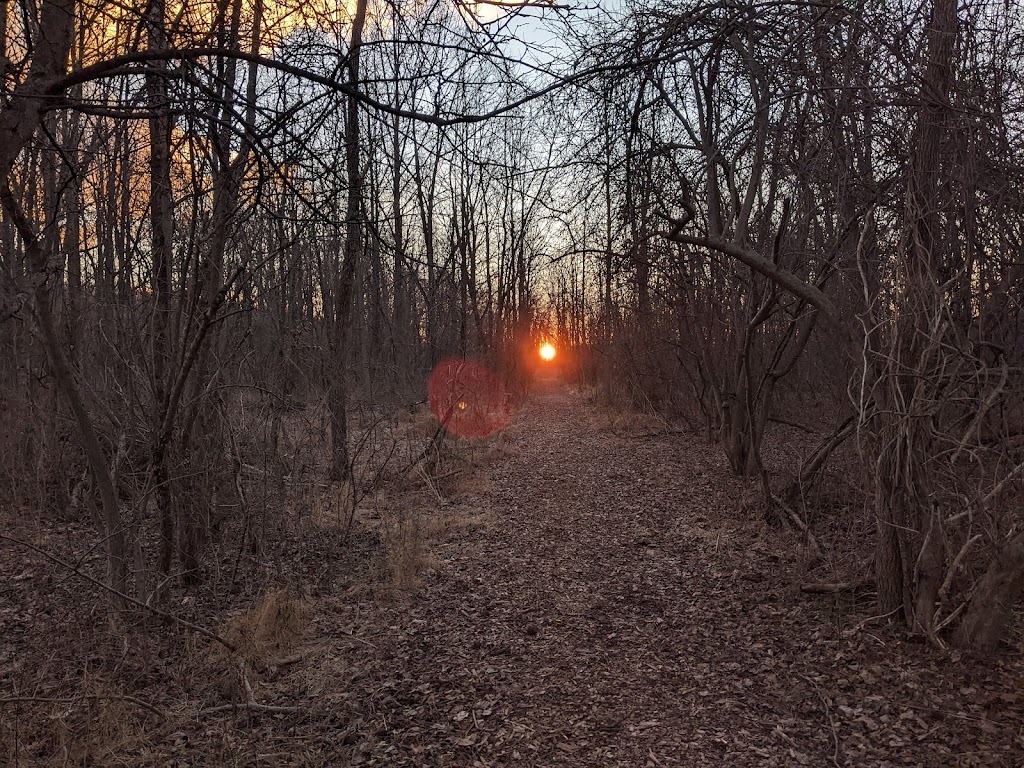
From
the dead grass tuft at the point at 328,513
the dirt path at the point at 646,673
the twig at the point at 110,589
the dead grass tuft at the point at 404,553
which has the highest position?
the twig at the point at 110,589

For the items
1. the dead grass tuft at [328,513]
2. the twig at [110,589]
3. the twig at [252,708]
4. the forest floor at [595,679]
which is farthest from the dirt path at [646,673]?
the dead grass tuft at [328,513]

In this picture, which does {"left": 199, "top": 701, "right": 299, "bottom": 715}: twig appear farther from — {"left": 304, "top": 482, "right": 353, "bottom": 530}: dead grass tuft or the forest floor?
{"left": 304, "top": 482, "right": 353, "bottom": 530}: dead grass tuft

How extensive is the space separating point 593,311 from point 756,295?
1709 cm

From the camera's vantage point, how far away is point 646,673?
381 centimetres

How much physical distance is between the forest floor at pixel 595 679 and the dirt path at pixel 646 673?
13mm

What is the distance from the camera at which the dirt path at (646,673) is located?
9.96 ft

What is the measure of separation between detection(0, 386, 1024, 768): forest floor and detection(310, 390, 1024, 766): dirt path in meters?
0.01

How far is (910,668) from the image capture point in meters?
3.49

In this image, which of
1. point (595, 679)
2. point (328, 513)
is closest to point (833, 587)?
→ point (595, 679)

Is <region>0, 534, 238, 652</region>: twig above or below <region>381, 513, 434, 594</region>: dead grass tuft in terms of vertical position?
above

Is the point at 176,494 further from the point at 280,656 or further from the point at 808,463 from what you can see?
the point at 808,463

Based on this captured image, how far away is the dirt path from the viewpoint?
9.96 ft

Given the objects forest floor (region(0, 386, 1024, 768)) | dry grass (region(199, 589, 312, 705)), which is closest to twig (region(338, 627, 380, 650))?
forest floor (region(0, 386, 1024, 768))

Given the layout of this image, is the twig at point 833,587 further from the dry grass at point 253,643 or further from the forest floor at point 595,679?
the dry grass at point 253,643
